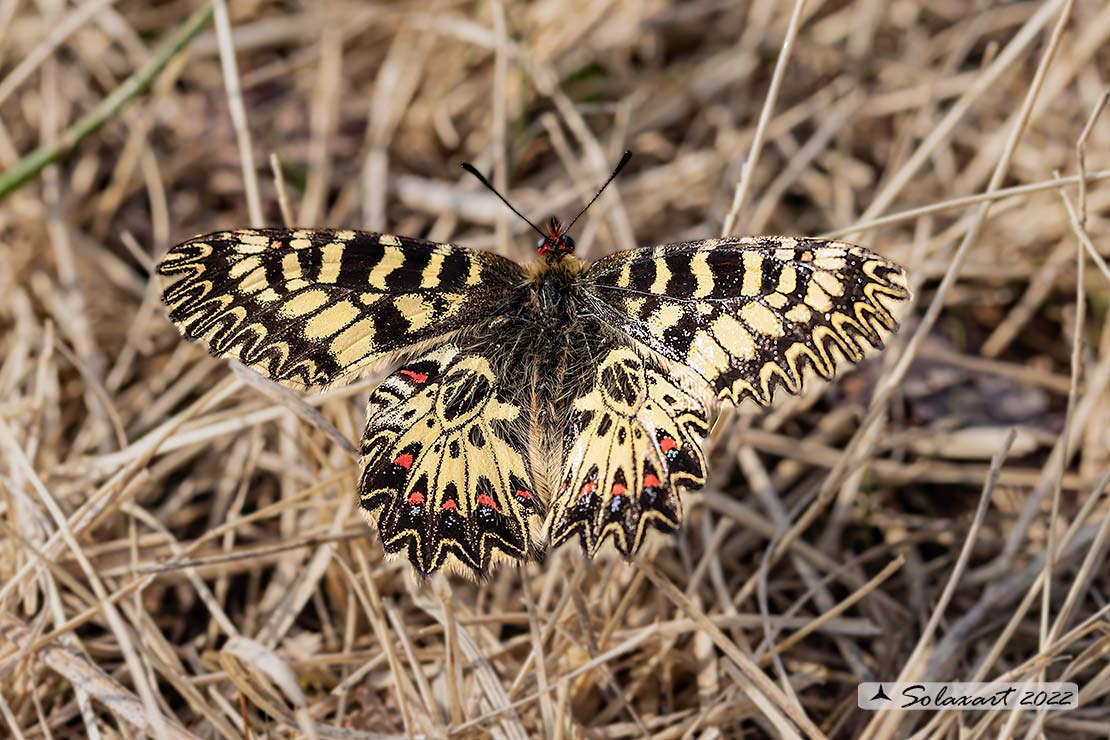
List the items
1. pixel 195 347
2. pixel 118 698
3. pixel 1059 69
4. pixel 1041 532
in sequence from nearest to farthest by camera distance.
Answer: pixel 118 698 < pixel 1041 532 < pixel 195 347 < pixel 1059 69

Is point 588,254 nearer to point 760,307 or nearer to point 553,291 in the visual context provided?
point 553,291

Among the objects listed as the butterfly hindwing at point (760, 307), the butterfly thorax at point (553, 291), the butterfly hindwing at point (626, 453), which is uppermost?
the butterfly thorax at point (553, 291)

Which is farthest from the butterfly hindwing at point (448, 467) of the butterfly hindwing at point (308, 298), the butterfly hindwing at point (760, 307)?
the butterfly hindwing at point (760, 307)

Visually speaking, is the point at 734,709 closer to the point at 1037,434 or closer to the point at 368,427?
the point at 368,427

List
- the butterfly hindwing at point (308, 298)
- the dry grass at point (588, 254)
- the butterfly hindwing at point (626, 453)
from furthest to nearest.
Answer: the dry grass at point (588, 254) → the butterfly hindwing at point (308, 298) → the butterfly hindwing at point (626, 453)

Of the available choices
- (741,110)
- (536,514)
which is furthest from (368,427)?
(741,110)

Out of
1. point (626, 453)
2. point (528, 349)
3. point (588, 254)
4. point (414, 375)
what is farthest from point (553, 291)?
point (588, 254)

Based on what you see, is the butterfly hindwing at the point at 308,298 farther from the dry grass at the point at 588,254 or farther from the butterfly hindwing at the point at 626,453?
the butterfly hindwing at the point at 626,453
